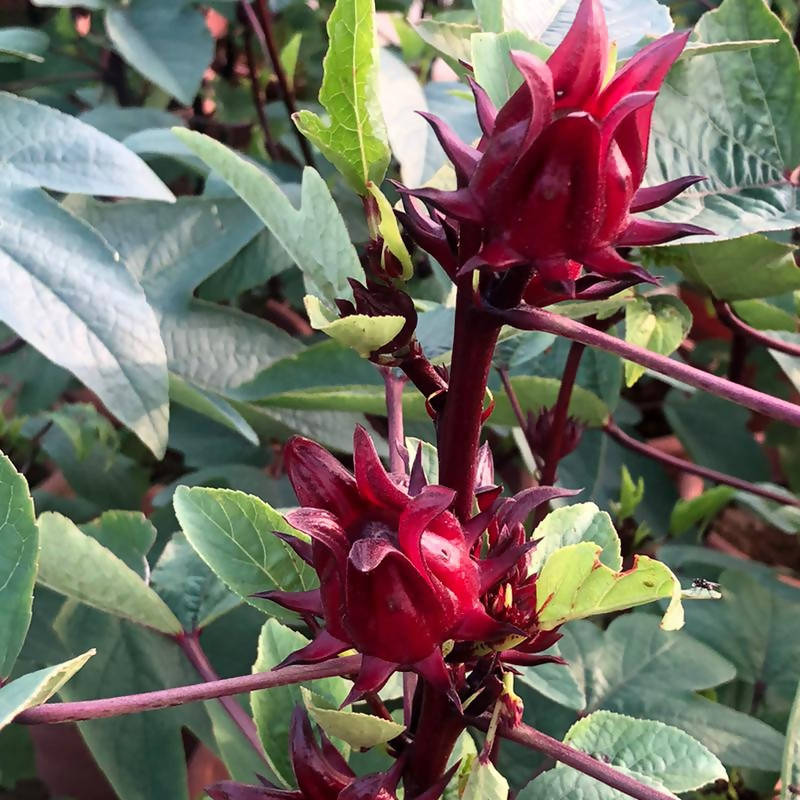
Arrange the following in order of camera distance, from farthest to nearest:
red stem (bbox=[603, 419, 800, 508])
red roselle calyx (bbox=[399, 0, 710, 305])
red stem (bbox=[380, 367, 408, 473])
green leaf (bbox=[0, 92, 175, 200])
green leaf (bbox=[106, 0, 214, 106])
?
green leaf (bbox=[106, 0, 214, 106]) → red stem (bbox=[603, 419, 800, 508]) → green leaf (bbox=[0, 92, 175, 200]) → red stem (bbox=[380, 367, 408, 473]) → red roselle calyx (bbox=[399, 0, 710, 305])

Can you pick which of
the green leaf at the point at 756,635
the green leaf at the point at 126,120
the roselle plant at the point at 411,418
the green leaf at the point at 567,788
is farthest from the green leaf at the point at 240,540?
A: the green leaf at the point at 126,120

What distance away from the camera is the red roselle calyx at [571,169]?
0.15 m

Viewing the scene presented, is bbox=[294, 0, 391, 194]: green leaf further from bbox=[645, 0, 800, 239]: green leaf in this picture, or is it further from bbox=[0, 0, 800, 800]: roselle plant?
bbox=[645, 0, 800, 239]: green leaf

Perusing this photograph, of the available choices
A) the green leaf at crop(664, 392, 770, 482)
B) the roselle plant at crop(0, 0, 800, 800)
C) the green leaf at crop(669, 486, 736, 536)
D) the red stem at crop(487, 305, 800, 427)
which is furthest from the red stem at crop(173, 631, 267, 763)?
the green leaf at crop(664, 392, 770, 482)

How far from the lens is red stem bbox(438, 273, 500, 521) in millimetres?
186

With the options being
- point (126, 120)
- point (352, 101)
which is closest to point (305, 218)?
point (352, 101)

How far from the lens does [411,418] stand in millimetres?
456

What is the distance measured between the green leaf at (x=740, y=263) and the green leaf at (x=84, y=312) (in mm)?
234

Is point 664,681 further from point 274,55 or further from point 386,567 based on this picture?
point 274,55

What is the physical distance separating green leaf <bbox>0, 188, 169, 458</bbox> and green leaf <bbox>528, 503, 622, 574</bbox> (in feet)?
0.49

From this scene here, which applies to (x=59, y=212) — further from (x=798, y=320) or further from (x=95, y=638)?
(x=798, y=320)

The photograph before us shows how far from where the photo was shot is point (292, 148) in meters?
0.74

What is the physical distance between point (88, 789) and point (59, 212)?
500mm

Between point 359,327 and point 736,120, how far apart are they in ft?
0.91
